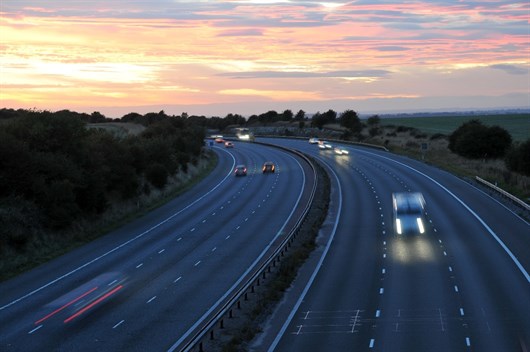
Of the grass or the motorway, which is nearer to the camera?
the motorway

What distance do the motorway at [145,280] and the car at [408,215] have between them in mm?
6515

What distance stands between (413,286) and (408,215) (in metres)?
14.4

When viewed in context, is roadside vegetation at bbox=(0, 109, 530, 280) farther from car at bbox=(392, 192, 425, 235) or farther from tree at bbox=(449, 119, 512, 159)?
car at bbox=(392, 192, 425, 235)

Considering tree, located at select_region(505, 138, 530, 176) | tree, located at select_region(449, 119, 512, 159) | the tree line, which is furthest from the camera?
tree, located at select_region(449, 119, 512, 159)

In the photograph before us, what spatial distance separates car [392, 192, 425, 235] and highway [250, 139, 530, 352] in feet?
2.31

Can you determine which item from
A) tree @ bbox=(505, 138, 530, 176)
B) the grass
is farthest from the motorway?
tree @ bbox=(505, 138, 530, 176)

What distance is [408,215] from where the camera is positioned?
4350cm

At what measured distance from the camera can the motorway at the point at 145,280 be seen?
79.5 ft

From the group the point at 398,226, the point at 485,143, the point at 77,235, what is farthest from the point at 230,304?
the point at 485,143

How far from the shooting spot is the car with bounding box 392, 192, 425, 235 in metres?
42.7

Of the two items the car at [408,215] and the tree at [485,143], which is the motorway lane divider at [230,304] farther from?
the tree at [485,143]

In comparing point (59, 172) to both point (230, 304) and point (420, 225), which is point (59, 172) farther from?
point (230, 304)

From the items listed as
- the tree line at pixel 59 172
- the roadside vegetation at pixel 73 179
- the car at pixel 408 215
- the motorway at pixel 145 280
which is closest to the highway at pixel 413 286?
the car at pixel 408 215

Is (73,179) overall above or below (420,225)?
above
